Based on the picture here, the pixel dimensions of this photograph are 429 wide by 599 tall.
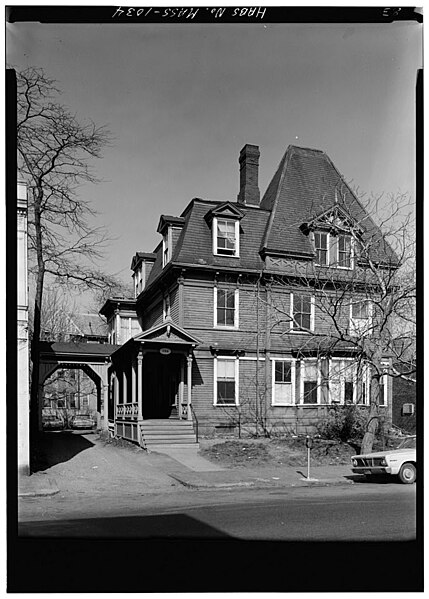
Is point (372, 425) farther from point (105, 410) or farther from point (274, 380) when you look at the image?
point (105, 410)

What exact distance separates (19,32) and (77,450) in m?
7.70

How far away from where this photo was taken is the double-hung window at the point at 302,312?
10.7m

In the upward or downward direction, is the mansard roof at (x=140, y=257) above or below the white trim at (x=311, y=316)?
above

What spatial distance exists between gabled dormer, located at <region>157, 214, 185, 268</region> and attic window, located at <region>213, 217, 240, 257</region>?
0.70 meters

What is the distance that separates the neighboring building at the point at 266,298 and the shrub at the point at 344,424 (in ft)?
0.67

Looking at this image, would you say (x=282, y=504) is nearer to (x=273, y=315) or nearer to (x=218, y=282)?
(x=273, y=315)

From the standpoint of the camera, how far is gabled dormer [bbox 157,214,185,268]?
891 cm

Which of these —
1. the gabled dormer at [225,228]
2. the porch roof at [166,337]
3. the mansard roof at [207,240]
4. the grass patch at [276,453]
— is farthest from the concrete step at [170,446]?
the gabled dormer at [225,228]

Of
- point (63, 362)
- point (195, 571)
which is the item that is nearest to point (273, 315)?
point (63, 362)

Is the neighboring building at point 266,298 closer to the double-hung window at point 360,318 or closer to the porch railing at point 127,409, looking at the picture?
the double-hung window at point 360,318

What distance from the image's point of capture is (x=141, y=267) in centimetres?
1014

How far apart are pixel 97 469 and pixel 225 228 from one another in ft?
15.9

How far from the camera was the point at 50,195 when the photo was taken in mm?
7598

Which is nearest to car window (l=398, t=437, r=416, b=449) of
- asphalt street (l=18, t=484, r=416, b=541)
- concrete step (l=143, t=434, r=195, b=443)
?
asphalt street (l=18, t=484, r=416, b=541)
